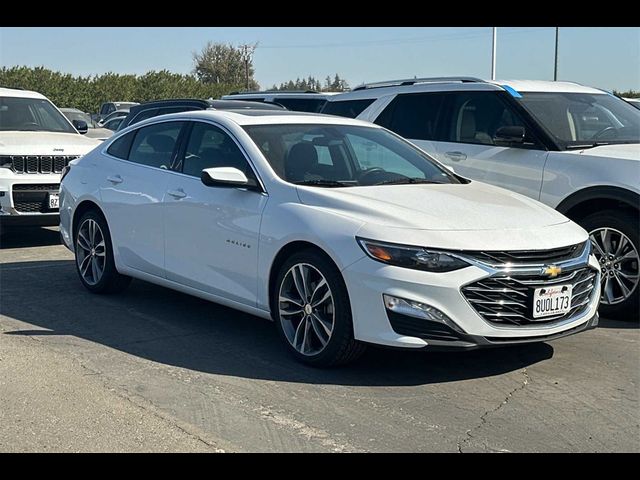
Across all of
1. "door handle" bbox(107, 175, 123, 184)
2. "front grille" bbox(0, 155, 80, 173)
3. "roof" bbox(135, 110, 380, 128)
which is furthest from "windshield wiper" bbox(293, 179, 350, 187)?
"front grille" bbox(0, 155, 80, 173)

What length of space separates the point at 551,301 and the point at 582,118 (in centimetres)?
319

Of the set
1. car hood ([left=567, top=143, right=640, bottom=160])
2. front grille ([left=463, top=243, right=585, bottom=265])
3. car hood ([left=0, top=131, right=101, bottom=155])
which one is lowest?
front grille ([left=463, top=243, right=585, bottom=265])

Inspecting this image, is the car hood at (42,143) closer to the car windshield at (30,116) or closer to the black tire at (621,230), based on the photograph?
the car windshield at (30,116)

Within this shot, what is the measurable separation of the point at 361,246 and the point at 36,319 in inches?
117

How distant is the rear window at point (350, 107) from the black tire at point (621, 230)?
311 cm

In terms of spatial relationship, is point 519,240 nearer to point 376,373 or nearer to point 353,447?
point 376,373

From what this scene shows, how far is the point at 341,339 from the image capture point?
16.3ft

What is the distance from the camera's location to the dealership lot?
4.12m

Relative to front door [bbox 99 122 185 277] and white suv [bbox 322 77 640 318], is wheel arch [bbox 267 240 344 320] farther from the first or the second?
white suv [bbox 322 77 640 318]

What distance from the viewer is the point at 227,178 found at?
563 centimetres

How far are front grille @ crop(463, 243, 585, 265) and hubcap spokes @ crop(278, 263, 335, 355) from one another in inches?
36.2

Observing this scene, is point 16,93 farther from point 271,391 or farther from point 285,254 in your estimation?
point 271,391

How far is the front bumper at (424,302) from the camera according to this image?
4.70 m

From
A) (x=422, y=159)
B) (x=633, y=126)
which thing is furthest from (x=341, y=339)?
(x=633, y=126)
